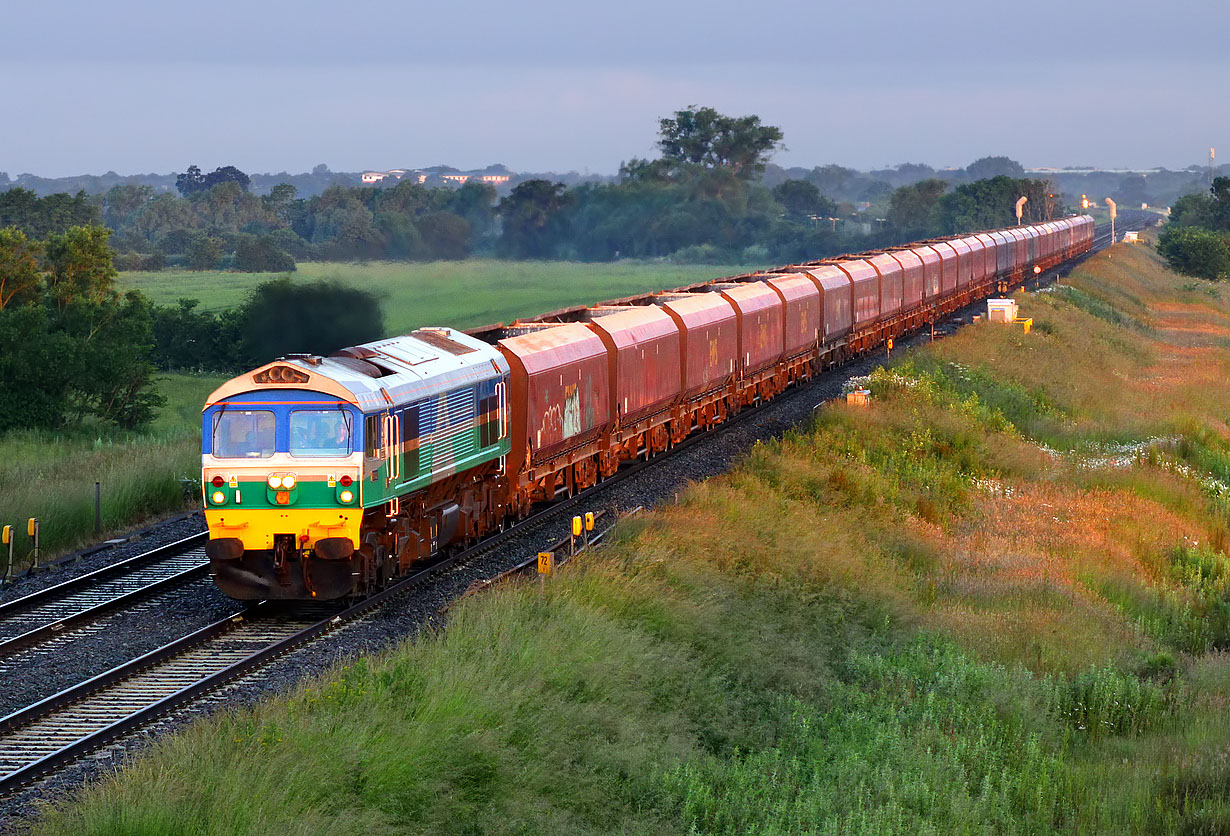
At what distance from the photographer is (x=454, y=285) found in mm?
58219

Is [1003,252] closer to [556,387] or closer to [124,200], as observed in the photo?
[556,387]

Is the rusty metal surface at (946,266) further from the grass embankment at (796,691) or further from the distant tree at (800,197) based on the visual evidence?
the distant tree at (800,197)

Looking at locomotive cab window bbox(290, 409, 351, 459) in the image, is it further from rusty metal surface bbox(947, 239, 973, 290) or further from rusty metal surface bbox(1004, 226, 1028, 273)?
rusty metal surface bbox(1004, 226, 1028, 273)

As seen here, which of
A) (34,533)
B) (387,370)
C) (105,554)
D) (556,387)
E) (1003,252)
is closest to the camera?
(387,370)

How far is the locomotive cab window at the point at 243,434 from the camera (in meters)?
18.8

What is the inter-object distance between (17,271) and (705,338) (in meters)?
25.9

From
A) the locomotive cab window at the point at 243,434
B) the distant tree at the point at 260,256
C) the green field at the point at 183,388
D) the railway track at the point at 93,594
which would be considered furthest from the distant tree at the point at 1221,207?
the locomotive cab window at the point at 243,434

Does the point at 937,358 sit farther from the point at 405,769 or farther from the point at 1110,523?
the point at 405,769

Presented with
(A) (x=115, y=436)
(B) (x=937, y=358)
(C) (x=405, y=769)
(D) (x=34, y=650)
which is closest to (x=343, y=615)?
(D) (x=34, y=650)

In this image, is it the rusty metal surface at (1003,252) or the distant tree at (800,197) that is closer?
the rusty metal surface at (1003,252)

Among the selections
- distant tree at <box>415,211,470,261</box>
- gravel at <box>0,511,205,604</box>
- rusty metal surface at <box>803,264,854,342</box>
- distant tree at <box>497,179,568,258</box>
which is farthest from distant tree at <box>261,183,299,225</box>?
gravel at <box>0,511,205,604</box>

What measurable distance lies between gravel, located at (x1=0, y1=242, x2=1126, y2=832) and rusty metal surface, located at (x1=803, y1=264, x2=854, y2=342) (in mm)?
17506

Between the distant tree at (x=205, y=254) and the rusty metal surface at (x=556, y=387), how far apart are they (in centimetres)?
6197

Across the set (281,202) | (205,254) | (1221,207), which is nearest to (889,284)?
(205,254)
